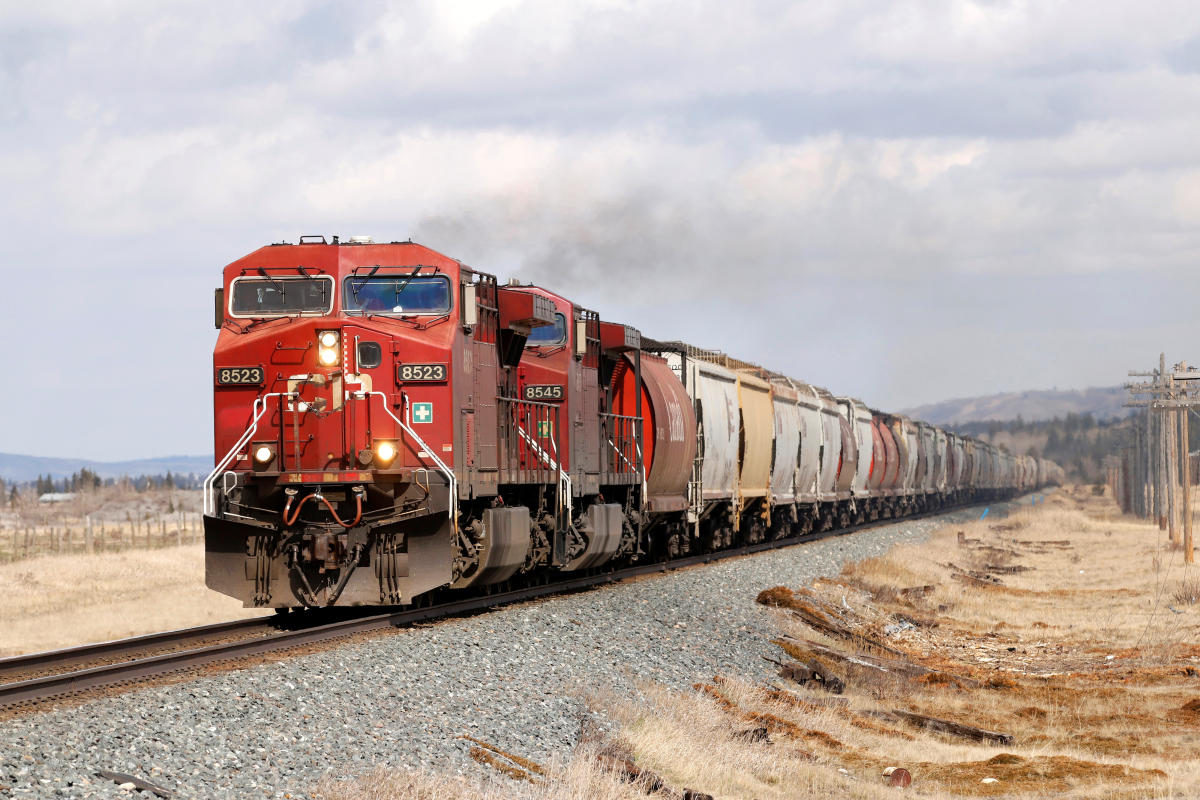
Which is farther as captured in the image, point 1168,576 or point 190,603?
point 1168,576

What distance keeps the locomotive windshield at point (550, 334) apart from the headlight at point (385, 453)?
515 centimetres

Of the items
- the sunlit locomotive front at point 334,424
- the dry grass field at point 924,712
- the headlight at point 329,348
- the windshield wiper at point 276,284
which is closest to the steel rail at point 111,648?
the sunlit locomotive front at point 334,424

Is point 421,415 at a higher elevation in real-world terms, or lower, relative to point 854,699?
higher

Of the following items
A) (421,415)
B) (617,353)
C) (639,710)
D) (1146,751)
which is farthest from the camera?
(617,353)

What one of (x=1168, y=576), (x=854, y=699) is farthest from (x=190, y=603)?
(x=1168, y=576)

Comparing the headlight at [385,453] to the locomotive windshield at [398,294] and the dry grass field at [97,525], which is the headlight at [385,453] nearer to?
the locomotive windshield at [398,294]

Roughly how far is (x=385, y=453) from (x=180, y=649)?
3.06m

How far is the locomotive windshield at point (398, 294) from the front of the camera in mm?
15641

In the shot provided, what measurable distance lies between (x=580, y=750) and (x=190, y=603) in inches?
707

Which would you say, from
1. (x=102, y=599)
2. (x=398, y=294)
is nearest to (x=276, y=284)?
(x=398, y=294)

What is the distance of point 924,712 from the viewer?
15.3m

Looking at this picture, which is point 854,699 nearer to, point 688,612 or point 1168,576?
point 688,612

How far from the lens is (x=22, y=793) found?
23.6 feet

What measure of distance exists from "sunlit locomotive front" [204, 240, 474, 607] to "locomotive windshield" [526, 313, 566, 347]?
13.3 ft
